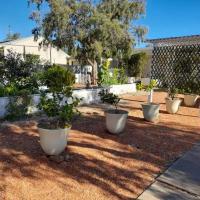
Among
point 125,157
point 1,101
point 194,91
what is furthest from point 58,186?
point 194,91

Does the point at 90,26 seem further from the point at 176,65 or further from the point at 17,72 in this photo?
the point at 17,72

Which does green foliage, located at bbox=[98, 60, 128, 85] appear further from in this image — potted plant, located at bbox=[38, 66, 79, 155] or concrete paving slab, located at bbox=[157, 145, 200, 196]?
concrete paving slab, located at bbox=[157, 145, 200, 196]

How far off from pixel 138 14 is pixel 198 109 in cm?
1222

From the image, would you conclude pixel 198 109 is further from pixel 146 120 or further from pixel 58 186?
pixel 58 186

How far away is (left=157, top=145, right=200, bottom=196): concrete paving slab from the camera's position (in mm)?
3929

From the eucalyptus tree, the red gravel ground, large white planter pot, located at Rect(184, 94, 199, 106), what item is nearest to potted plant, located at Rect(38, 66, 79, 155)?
the red gravel ground

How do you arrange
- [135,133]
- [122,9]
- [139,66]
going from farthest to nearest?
1. [139,66]
2. [122,9]
3. [135,133]

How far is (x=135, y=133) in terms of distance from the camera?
6602 mm

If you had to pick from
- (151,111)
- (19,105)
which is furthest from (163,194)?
(19,105)

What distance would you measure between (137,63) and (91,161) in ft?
61.4

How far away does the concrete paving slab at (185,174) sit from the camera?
393cm

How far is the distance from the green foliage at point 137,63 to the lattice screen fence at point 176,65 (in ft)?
8.92

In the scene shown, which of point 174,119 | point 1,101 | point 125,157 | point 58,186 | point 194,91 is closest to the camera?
point 58,186

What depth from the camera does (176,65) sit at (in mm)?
18250
